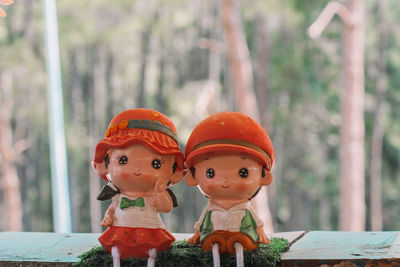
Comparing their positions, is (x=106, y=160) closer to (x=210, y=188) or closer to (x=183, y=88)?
(x=210, y=188)

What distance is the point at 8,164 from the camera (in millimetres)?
7660

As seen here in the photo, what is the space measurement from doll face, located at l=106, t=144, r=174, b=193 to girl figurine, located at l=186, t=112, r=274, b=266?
73 mm

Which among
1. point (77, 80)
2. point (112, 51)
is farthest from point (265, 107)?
point (77, 80)

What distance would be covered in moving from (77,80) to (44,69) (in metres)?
1.00

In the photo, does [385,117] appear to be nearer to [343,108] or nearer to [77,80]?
[343,108]

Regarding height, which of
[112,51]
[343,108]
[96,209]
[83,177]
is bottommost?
[96,209]

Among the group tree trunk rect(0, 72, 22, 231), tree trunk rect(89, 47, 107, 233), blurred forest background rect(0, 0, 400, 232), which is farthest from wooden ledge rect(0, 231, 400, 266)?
tree trunk rect(89, 47, 107, 233)

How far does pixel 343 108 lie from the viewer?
489 centimetres

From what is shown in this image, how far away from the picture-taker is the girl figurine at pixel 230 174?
1.19 m


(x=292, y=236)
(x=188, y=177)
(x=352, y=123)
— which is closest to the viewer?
(x=188, y=177)

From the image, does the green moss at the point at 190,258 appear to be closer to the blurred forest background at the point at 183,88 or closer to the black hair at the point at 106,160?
the black hair at the point at 106,160

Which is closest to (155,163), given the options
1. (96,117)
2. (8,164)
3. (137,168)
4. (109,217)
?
(137,168)

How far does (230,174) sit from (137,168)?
0.21 metres

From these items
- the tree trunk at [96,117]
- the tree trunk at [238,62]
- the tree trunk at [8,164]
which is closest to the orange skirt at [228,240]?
the tree trunk at [238,62]
